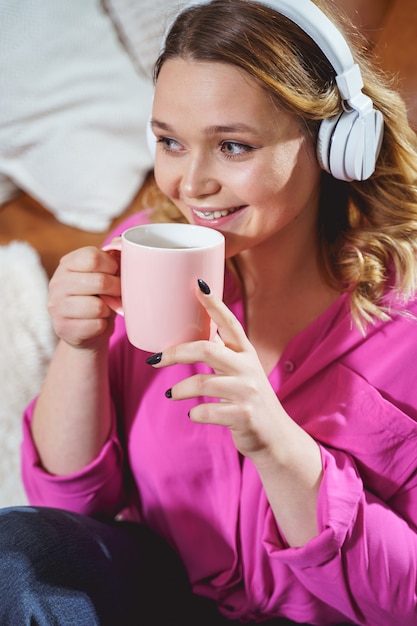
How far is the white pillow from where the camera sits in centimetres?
130

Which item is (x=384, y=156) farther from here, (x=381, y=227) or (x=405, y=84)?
(x=405, y=84)

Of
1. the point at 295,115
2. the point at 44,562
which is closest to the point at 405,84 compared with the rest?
the point at 295,115

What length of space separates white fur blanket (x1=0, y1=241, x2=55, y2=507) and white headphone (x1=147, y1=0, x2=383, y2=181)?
0.56 metres

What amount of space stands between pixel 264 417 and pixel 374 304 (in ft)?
1.02

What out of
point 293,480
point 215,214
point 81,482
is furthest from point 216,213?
point 81,482

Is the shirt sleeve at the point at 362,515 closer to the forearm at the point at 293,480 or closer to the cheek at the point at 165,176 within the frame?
the forearm at the point at 293,480

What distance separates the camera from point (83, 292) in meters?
0.93

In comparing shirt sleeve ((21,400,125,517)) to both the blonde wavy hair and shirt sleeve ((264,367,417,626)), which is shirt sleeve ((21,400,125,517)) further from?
the blonde wavy hair

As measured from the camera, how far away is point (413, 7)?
4.27 ft

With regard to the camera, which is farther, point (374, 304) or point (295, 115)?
point (374, 304)

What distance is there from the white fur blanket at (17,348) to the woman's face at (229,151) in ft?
1.53

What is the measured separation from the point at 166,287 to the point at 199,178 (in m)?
0.19

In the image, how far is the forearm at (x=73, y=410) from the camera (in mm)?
1060

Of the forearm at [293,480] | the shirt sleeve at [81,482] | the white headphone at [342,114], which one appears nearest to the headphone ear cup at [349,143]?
the white headphone at [342,114]
